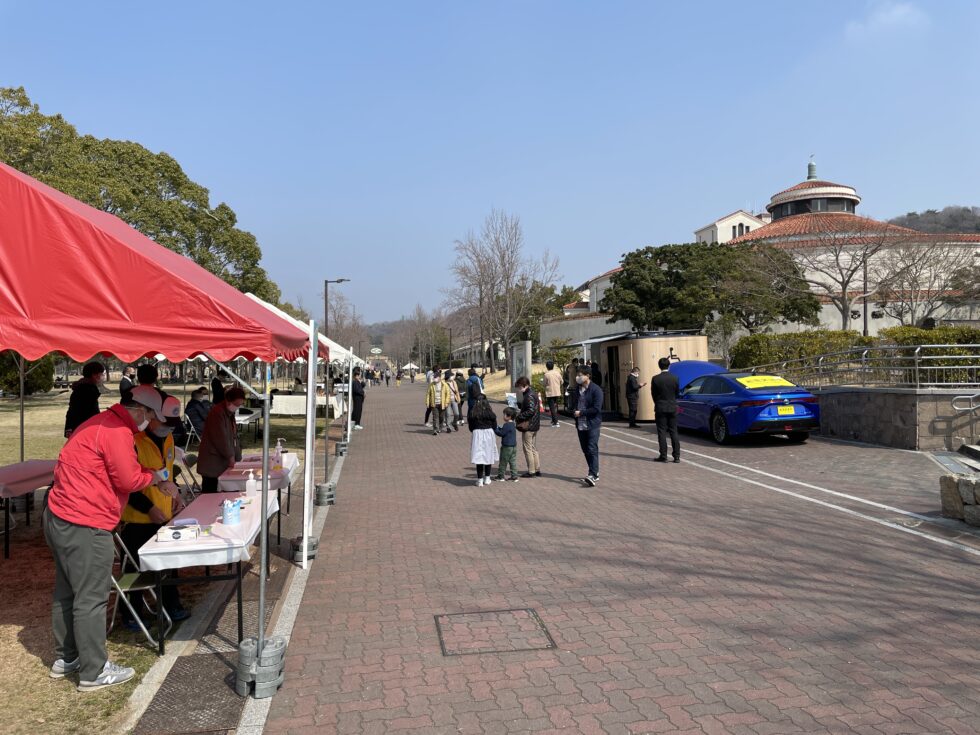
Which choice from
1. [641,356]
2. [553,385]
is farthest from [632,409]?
[553,385]

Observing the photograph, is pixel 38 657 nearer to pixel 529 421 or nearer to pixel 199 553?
pixel 199 553

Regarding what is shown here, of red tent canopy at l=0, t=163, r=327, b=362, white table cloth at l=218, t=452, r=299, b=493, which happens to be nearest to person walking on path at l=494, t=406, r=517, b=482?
white table cloth at l=218, t=452, r=299, b=493

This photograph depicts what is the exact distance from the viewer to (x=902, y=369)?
544 inches

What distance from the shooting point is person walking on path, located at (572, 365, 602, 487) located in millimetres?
10359

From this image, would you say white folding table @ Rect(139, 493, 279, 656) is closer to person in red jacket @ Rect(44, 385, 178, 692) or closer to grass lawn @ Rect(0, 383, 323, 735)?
person in red jacket @ Rect(44, 385, 178, 692)

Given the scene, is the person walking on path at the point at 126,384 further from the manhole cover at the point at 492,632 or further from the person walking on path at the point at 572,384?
the person walking on path at the point at 572,384

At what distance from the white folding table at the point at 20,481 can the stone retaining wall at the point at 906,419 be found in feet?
45.0

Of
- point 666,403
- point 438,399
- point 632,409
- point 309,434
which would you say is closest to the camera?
point 309,434

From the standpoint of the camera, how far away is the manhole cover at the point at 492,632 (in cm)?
468

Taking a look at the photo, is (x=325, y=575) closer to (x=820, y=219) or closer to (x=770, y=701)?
(x=770, y=701)

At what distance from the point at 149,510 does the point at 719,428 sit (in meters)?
12.2

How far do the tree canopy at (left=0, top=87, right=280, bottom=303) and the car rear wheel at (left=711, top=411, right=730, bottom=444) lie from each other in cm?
2242

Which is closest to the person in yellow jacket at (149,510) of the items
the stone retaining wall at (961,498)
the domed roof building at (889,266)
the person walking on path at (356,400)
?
the stone retaining wall at (961,498)

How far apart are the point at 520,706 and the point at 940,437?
483 inches
